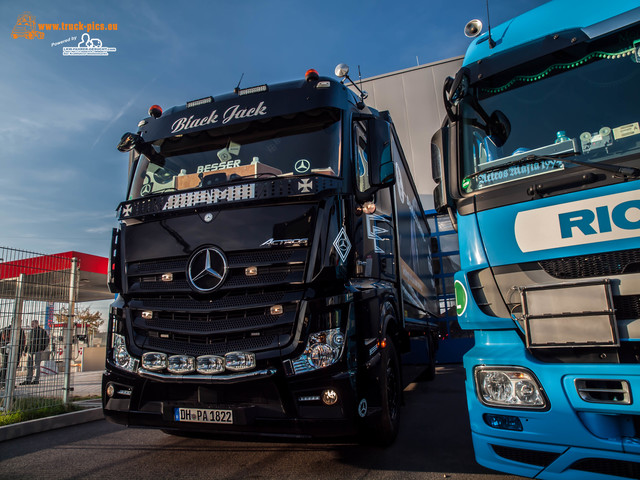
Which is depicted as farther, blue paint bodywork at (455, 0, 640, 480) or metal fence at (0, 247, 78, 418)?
metal fence at (0, 247, 78, 418)

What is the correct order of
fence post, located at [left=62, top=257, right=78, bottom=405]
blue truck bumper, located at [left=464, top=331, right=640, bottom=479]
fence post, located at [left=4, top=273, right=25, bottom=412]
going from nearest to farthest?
blue truck bumper, located at [left=464, top=331, right=640, bottom=479] < fence post, located at [left=4, top=273, right=25, bottom=412] < fence post, located at [left=62, top=257, right=78, bottom=405]

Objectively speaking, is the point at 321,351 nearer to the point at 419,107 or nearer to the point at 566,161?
the point at 566,161

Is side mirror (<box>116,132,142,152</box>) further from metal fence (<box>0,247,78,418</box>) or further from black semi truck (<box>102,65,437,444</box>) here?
metal fence (<box>0,247,78,418</box>)

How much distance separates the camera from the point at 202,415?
9.71 ft

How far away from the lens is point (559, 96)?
2.83 m

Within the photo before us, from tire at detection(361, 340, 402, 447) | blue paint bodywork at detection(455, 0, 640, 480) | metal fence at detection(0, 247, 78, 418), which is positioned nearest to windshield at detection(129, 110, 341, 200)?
blue paint bodywork at detection(455, 0, 640, 480)

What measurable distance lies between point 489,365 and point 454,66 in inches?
591

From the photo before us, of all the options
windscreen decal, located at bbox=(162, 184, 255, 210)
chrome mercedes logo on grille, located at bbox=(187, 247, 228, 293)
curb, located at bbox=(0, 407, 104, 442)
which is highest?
windscreen decal, located at bbox=(162, 184, 255, 210)

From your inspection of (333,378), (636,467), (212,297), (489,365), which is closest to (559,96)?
(489,365)

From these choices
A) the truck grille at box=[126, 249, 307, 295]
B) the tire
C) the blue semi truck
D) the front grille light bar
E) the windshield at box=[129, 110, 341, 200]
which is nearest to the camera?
the blue semi truck

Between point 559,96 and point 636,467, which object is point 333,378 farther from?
point 559,96

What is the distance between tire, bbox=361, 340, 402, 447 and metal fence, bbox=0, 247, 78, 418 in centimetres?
455

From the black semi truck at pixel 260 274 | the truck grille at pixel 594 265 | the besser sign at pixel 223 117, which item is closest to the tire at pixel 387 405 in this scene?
the black semi truck at pixel 260 274

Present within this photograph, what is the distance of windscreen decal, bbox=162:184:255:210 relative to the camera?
3.34 metres
